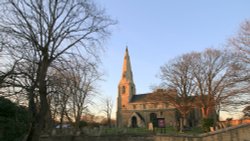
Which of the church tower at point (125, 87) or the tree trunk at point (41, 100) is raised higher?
the church tower at point (125, 87)

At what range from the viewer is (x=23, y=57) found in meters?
10.5

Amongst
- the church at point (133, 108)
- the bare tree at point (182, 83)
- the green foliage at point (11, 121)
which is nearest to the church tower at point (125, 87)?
the church at point (133, 108)

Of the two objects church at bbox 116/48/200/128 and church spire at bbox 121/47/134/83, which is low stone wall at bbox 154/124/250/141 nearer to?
church at bbox 116/48/200/128

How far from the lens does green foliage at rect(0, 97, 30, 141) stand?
10.0 meters

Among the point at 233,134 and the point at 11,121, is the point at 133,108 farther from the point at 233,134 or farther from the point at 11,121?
the point at 11,121

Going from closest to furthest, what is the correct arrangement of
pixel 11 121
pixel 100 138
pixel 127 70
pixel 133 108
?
1. pixel 11 121
2. pixel 100 138
3. pixel 133 108
4. pixel 127 70

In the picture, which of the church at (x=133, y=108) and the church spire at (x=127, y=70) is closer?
the church at (x=133, y=108)

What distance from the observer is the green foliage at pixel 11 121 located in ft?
32.8

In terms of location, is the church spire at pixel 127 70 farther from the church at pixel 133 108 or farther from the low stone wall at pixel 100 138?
the low stone wall at pixel 100 138

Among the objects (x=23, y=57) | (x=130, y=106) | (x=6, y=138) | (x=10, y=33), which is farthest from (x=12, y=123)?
(x=130, y=106)

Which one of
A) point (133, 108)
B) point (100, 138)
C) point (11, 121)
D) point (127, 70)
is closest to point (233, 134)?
point (11, 121)

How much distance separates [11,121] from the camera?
10.3 m

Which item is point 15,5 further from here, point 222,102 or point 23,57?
point 222,102

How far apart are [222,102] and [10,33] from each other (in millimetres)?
25986
